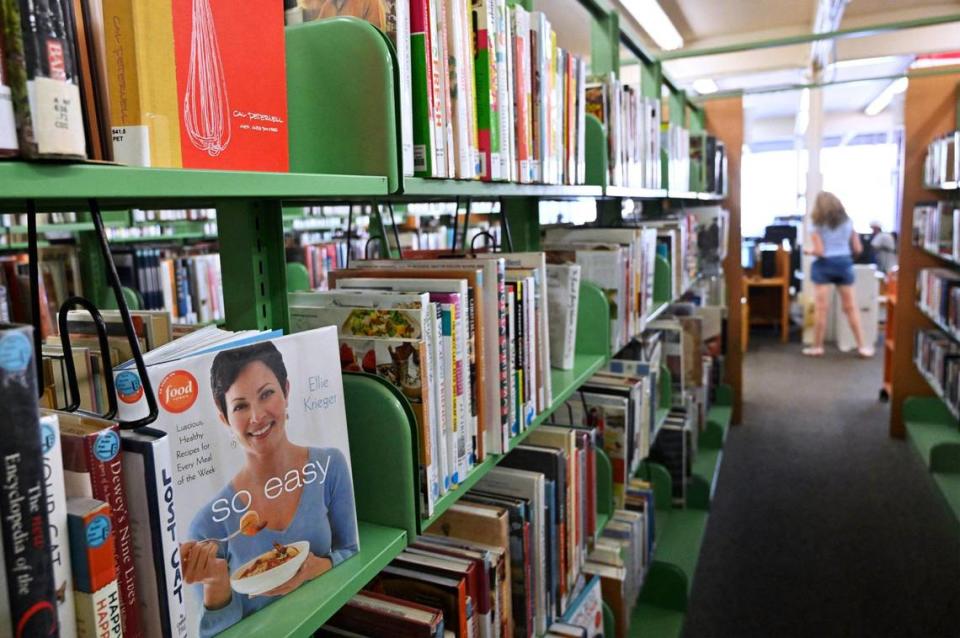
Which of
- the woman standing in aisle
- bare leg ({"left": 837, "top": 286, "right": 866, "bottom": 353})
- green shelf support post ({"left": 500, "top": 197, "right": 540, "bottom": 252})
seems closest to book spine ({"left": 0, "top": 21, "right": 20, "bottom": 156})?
green shelf support post ({"left": 500, "top": 197, "right": 540, "bottom": 252})

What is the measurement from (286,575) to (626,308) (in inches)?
55.2

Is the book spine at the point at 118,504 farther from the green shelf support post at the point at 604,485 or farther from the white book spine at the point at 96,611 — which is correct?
the green shelf support post at the point at 604,485

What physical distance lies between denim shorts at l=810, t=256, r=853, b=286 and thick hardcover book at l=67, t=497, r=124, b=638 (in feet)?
21.6

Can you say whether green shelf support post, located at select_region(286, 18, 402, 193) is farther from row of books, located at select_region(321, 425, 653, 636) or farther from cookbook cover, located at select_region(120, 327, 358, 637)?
row of books, located at select_region(321, 425, 653, 636)

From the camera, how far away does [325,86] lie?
0.88 metres

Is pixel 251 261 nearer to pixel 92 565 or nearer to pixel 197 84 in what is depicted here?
pixel 197 84

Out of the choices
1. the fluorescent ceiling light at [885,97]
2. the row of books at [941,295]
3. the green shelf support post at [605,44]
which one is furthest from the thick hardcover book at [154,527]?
the fluorescent ceiling light at [885,97]

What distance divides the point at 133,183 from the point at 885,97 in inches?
429

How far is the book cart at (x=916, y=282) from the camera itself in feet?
13.2

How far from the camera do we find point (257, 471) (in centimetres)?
73

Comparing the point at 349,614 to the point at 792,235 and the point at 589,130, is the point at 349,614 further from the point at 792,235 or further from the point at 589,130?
the point at 792,235

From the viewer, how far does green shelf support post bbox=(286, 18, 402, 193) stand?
857 millimetres

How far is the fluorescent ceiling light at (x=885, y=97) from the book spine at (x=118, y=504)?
889 cm

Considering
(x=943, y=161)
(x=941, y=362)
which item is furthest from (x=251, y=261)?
(x=941, y=362)
